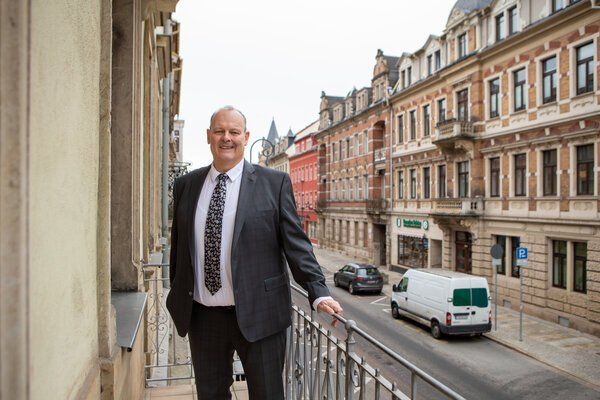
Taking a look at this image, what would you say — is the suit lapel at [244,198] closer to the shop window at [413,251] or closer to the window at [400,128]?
the shop window at [413,251]

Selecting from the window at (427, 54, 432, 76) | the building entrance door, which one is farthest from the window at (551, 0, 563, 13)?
the building entrance door

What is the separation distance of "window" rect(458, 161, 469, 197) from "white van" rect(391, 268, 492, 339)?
8514 mm

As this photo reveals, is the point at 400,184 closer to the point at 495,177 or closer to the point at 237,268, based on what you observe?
the point at 495,177

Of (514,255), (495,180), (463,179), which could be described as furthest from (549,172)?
(463,179)

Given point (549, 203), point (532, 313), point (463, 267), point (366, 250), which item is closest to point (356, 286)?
point (463, 267)

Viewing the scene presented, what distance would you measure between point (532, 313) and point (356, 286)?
7.71 metres

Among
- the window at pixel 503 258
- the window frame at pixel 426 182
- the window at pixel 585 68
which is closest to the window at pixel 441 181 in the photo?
the window frame at pixel 426 182

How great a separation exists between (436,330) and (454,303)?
50.9 inches

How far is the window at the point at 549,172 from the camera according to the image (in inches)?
Answer: 710

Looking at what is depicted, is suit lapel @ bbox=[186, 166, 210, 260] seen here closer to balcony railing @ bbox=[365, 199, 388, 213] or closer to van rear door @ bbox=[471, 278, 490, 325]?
van rear door @ bbox=[471, 278, 490, 325]

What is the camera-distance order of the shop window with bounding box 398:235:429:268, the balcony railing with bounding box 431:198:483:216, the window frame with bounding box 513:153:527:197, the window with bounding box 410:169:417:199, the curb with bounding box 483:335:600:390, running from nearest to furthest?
the curb with bounding box 483:335:600:390 < the window frame with bounding box 513:153:527:197 < the balcony railing with bounding box 431:198:483:216 < the shop window with bounding box 398:235:429:268 < the window with bounding box 410:169:417:199

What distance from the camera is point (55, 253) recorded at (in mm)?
1572

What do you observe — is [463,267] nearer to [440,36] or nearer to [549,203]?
[549,203]

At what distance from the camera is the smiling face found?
9.29 feet
